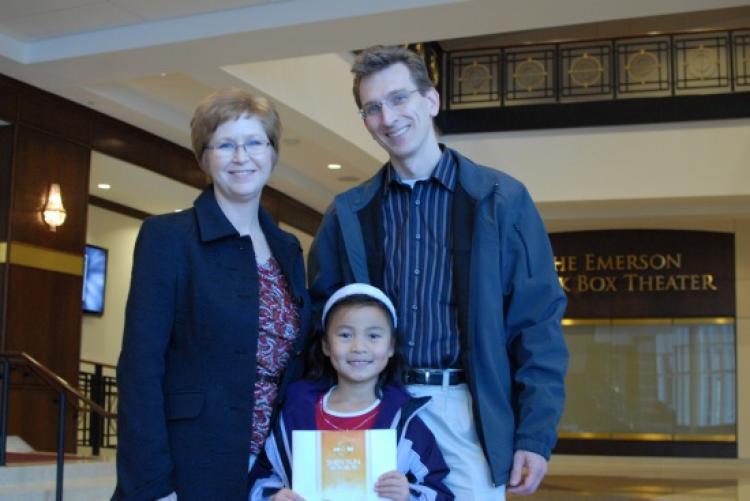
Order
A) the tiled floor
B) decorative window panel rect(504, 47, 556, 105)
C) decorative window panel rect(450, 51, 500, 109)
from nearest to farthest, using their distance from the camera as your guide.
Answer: the tiled floor
decorative window panel rect(504, 47, 556, 105)
decorative window panel rect(450, 51, 500, 109)

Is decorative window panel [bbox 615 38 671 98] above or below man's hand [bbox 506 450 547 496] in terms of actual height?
above

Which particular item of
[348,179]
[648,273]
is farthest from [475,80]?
[648,273]

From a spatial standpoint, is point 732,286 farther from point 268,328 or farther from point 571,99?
point 268,328

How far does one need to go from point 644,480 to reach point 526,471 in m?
11.6

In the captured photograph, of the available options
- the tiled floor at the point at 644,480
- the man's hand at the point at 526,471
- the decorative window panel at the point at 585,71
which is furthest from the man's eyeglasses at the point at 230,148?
the decorative window panel at the point at 585,71

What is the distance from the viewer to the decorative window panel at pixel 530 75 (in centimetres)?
1545

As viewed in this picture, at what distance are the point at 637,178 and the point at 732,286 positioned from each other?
16.1 ft

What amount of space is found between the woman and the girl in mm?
72

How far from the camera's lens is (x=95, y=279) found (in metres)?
14.9

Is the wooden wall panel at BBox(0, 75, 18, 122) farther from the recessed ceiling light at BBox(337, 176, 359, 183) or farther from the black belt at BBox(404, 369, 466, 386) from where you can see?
the black belt at BBox(404, 369, 466, 386)

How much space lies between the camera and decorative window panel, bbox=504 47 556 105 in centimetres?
1545

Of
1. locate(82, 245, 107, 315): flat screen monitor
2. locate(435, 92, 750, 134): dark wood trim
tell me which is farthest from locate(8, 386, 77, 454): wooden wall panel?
locate(435, 92, 750, 134): dark wood trim

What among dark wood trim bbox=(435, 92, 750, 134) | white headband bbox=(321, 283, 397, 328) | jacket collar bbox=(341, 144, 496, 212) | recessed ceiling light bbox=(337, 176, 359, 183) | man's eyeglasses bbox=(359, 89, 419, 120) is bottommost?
white headband bbox=(321, 283, 397, 328)

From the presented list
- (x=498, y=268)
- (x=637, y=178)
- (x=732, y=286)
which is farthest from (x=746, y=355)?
(x=498, y=268)
